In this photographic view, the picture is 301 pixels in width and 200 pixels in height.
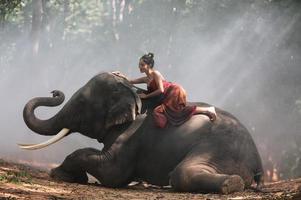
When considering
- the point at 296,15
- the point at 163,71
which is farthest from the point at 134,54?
the point at 296,15

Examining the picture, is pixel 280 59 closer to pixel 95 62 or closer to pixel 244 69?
pixel 244 69

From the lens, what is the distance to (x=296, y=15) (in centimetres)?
2262

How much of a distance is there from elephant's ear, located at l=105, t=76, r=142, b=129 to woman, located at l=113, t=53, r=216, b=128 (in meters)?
0.27

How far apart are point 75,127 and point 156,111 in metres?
1.51

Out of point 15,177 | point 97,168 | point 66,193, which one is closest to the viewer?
point 66,193

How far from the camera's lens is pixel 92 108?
455 inches

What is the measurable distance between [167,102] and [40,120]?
89.0 inches

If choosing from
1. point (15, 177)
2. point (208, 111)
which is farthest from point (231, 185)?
point (15, 177)

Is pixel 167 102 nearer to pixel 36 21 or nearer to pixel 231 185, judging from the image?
pixel 231 185

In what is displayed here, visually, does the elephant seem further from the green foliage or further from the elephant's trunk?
the green foliage

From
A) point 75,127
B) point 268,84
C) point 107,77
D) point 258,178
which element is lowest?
point 258,178

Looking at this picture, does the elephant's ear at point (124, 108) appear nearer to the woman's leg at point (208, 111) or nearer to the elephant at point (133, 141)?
the elephant at point (133, 141)

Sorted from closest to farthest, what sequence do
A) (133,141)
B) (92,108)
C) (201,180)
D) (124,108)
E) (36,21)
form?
(201,180) < (133,141) < (124,108) < (92,108) < (36,21)

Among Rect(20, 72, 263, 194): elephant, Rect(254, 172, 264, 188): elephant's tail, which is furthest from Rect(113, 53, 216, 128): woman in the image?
Rect(254, 172, 264, 188): elephant's tail
